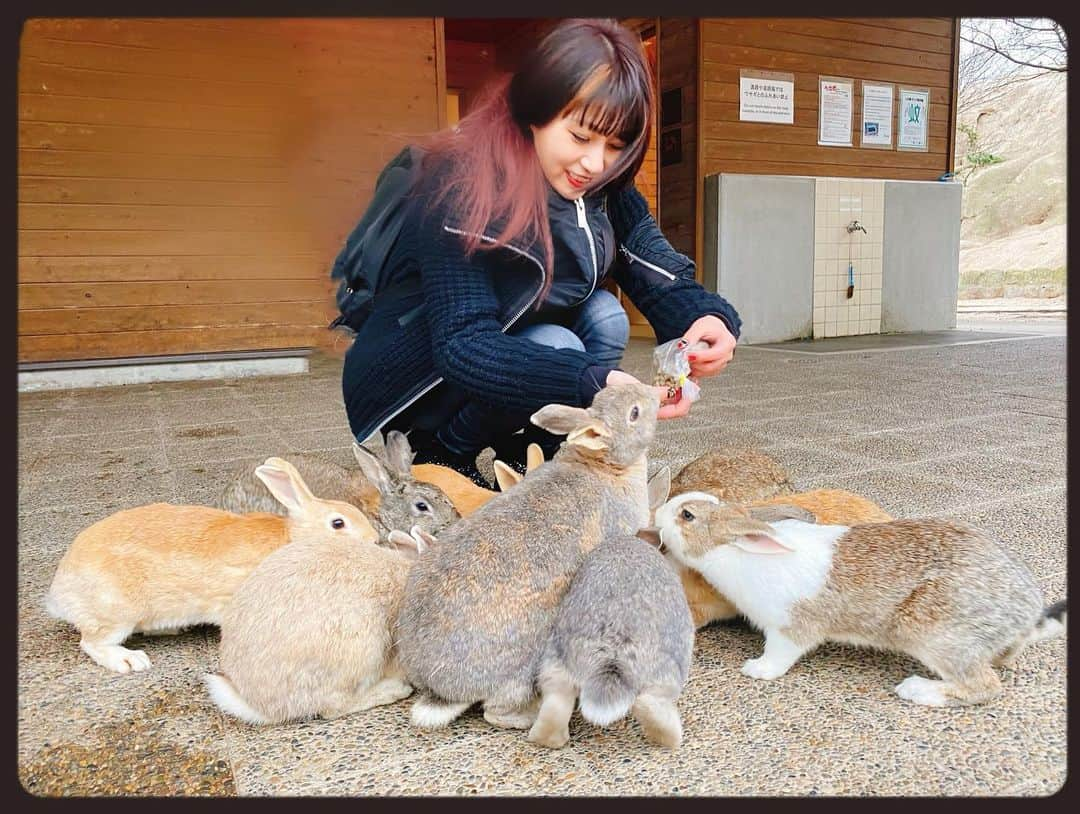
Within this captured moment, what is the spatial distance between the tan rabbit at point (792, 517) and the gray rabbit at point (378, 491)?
524 millimetres

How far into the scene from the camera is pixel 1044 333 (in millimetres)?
7348

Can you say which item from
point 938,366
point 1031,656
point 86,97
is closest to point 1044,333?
point 938,366

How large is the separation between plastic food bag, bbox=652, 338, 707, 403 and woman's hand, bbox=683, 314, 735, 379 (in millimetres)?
25

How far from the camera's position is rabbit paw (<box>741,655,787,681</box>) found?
131 cm

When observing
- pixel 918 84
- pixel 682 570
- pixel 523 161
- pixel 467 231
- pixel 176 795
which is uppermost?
pixel 918 84

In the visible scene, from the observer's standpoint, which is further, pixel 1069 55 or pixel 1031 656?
pixel 1031 656

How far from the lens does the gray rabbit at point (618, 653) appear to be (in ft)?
3.53

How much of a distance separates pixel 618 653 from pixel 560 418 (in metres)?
0.42

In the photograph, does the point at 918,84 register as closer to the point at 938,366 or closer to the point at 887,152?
the point at 887,152

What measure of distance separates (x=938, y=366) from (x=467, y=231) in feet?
14.7

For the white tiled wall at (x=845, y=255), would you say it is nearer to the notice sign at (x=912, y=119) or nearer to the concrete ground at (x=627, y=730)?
the notice sign at (x=912, y=119)

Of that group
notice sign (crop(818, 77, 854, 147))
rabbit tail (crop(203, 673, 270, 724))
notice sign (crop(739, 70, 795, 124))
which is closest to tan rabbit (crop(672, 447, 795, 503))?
rabbit tail (crop(203, 673, 270, 724))

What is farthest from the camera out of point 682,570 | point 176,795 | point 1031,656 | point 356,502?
point 356,502

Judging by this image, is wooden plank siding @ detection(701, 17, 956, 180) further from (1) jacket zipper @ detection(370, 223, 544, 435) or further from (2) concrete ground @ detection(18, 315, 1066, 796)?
(1) jacket zipper @ detection(370, 223, 544, 435)
